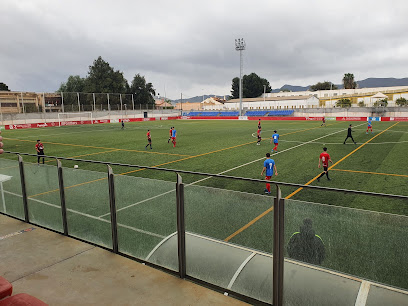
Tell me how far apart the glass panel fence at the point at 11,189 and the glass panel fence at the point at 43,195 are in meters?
0.46

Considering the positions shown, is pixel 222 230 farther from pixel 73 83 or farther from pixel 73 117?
pixel 73 83

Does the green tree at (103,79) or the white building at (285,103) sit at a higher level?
the green tree at (103,79)

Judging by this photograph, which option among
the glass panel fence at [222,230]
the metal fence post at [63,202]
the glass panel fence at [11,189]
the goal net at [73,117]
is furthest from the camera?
the goal net at [73,117]

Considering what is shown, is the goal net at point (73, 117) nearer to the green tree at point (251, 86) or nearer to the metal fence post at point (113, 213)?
the metal fence post at point (113, 213)

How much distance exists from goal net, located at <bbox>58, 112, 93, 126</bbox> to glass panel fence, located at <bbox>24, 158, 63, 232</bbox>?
6678cm

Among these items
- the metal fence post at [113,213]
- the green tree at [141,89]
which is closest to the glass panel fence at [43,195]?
the metal fence post at [113,213]

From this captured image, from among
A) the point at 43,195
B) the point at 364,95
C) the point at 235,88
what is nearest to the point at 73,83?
the point at 235,88

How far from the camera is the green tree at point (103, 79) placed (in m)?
100

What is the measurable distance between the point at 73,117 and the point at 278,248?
7570 centimetres

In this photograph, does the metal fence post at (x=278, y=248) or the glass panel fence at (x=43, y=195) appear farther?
the glass panel fence at (x=43, y=195)

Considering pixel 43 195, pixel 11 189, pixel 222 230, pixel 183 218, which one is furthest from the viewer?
pixel 11 189

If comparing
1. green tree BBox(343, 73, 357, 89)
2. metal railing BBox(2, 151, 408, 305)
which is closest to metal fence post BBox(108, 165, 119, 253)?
metal railing BBox(2, 151, 408, 305)

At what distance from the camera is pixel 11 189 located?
877 cm

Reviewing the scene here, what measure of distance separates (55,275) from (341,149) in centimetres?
2507
